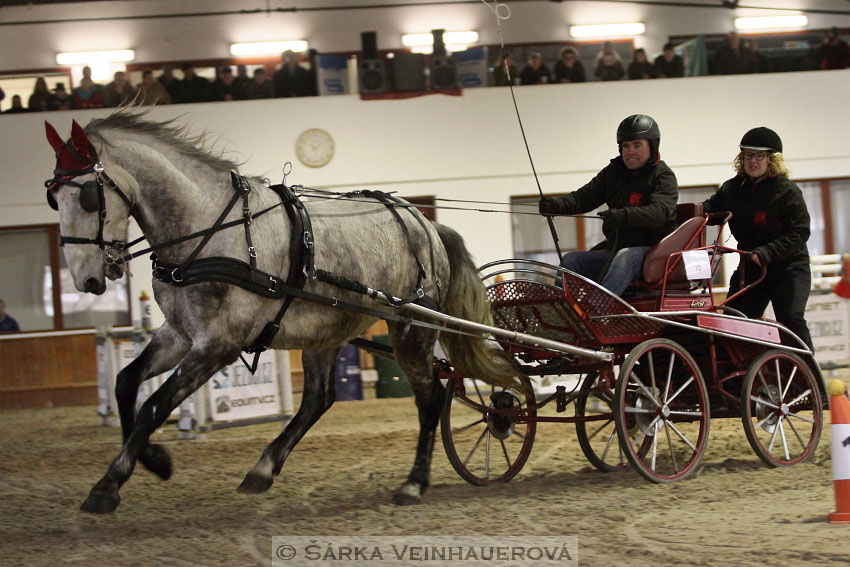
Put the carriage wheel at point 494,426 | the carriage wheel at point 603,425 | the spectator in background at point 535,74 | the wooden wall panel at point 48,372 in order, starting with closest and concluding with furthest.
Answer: the carriage wheel at point 603,425, the carriage wheel at point 494,426, the wooden wall panel at point 48,372, the spectator in background at point 535,74

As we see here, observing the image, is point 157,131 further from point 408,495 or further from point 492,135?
point 492,135

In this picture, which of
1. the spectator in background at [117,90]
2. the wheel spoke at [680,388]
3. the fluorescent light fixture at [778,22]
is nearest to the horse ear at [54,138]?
the wheel spoke at [680,388]

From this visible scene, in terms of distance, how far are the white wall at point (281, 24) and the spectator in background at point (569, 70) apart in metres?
1.71

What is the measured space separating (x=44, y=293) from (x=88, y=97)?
275 cm

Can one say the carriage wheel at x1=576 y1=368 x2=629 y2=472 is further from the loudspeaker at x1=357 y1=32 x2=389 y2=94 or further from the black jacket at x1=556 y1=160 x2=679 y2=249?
the loudspeaker at x1=357 y1=32 x2=389 y2=94

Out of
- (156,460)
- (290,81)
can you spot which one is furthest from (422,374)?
(290,81)

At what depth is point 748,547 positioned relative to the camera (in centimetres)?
408

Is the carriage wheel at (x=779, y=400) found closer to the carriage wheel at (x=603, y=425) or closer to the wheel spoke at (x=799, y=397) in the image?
the wheel spoke at (x=799, y=397)

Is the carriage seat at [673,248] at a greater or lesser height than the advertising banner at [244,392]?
greater

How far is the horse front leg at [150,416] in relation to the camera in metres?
4.82

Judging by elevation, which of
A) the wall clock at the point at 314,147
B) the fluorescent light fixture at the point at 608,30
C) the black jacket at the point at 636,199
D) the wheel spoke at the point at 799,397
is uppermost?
the fluorescent light fixture at the point at 608,30

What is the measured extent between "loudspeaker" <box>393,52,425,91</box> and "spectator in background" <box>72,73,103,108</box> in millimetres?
3988

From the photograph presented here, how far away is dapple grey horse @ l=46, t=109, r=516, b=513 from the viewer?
477cm

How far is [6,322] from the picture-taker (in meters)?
13.9
